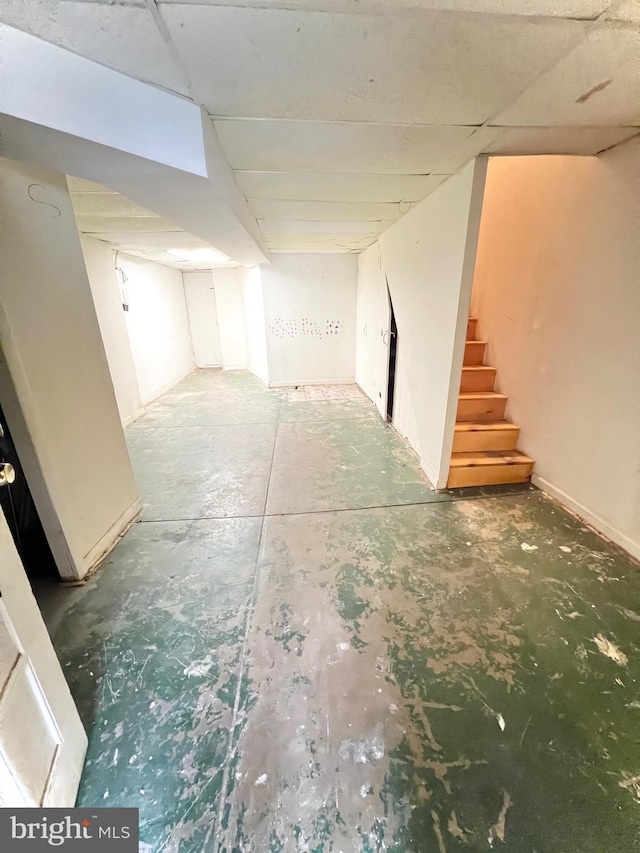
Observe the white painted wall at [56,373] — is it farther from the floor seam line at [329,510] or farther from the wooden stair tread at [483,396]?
the wooden stair tread at [483,396]

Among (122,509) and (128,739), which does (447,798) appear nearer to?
(128,739)

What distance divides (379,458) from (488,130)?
2302 mm

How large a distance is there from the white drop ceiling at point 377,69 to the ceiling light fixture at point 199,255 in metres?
3.19

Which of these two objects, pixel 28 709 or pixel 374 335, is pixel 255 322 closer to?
pixel 374 335

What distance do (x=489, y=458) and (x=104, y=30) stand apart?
295 centimetres

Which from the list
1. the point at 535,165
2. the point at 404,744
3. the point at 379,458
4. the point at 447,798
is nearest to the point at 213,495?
the point at 379,458

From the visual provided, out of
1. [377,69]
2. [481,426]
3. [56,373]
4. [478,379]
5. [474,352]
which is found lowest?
[481,426]

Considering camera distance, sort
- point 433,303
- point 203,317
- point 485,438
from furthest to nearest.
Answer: point 203,317
point 485,438
point 433,303

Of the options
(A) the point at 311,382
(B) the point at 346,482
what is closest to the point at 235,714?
(B) the point at 346,482

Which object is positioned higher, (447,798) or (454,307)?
(454,307)

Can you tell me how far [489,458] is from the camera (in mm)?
2596

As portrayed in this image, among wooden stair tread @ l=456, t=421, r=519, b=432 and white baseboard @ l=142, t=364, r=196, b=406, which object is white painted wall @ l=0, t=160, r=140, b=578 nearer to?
wooden stair tread @ l=456, t=421, r=519, b=432

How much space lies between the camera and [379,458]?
3068 millimetres

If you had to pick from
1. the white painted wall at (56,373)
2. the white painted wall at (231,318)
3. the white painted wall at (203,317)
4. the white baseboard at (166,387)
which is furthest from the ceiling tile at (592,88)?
the white painted wall at (203,317)
